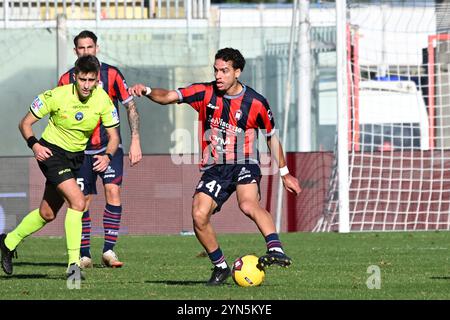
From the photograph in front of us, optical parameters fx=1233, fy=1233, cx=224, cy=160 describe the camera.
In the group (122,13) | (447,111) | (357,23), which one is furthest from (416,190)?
(122,13)

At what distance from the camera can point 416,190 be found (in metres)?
18.3

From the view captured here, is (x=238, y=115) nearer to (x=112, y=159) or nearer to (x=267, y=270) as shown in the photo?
(x=267, y=270)

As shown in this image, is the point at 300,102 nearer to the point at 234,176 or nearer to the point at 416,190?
the point at 416,190

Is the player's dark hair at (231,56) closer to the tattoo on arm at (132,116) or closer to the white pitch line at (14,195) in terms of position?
the tattoo on arm at (132,116)

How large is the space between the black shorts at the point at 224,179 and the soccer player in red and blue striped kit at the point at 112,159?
1.92m

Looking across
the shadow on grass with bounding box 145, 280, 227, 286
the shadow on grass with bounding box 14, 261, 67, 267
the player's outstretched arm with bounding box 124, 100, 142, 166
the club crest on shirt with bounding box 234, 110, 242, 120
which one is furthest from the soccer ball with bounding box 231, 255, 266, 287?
the shadow on grass with bounding box 14, 261, 67, 267

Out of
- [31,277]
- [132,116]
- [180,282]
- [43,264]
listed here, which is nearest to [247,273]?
[180,282]

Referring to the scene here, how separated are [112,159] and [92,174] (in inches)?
9.9

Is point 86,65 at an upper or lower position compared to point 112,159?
upper

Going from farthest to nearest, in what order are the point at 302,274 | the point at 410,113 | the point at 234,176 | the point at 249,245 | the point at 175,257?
the point at 410,113 < the point at 249,245 < the point at 175,257 < the point at 302,274 < the point at 234,176

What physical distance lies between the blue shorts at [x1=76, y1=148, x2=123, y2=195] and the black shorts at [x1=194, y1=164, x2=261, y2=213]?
7.89 ft

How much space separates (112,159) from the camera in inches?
471

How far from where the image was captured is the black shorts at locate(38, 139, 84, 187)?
10086 mm

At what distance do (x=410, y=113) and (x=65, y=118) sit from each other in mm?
10106
